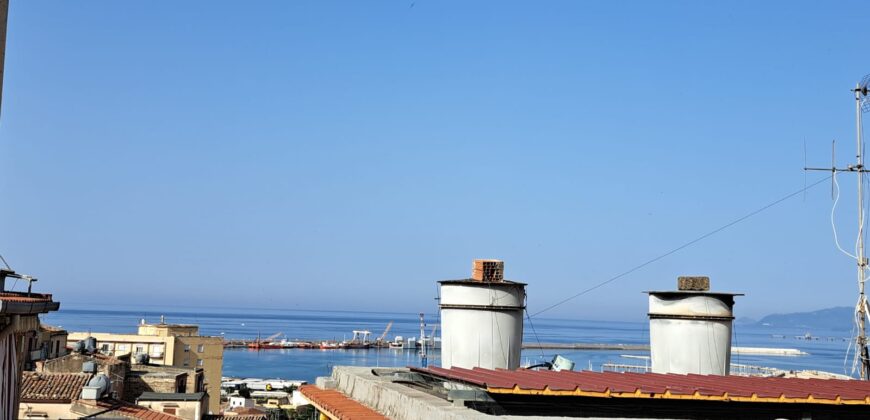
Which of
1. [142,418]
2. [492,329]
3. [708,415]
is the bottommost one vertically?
[142,418]

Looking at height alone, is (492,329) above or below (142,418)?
above

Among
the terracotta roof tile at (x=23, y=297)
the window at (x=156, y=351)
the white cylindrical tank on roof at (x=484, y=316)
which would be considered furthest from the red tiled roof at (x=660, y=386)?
the window at (x=156, y=351)

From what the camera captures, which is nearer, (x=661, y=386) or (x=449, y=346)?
(x=661, y=386)

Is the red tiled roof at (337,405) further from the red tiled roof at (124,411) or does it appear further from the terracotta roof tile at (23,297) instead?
the red tiled roof at (124,411)

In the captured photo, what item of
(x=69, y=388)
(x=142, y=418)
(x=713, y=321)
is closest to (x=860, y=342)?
(x=713, y=321)

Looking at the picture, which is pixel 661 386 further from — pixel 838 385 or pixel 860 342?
pixel 860 342

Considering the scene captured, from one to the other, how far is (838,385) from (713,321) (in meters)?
2.70

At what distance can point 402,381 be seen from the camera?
1497 centimetres

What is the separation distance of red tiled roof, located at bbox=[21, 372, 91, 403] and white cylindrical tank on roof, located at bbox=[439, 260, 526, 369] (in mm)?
17034

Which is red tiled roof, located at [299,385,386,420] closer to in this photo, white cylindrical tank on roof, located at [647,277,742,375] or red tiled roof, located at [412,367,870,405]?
red tiled roof, located at [412,367,870,405]

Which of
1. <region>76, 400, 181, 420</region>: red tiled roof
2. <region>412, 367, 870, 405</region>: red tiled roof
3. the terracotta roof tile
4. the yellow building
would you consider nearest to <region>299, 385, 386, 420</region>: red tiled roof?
<region>412, 367, 870, 405</region>: red tiled roof

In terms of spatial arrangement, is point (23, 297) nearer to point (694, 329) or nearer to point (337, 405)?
point (337, 405)

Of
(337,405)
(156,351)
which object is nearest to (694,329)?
(337,405)

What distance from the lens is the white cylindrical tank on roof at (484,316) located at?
54.3 feet
